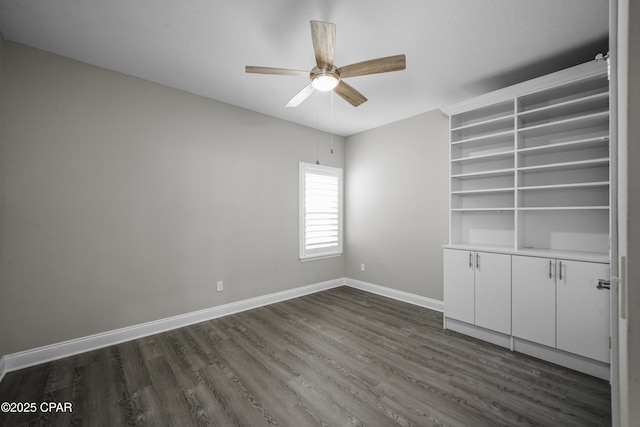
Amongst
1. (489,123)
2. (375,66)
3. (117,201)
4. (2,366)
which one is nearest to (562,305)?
(489,123)

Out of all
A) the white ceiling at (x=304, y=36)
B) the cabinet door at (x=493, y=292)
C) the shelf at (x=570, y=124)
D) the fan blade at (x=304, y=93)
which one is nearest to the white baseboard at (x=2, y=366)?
the white ceiling at (x=304, y=36)

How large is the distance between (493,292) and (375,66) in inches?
98.0

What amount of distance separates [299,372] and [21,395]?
2066 mm

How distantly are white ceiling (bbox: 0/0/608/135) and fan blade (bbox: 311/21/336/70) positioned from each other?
1.07 ft

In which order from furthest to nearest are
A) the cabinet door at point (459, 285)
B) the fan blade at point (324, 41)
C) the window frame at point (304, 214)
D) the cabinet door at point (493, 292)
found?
the window frame at point (304, 214) < the cabinet door at point (459, 285) < the cabinet door at point (493, 292) < the fan blade at point (324, 41)

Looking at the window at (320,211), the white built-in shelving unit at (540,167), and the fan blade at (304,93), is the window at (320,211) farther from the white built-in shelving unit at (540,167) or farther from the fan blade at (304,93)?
the white built-in shelving unit at (540,167)

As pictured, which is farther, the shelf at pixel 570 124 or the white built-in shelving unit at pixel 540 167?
the white built-in shelving unit at pixel 540 167

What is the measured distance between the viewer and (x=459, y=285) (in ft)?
Result: 9.75

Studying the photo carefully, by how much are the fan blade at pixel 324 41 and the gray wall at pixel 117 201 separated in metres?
2.03

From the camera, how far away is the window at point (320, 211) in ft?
14.3

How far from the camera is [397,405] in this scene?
185 cm

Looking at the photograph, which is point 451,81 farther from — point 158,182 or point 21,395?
point 21,395

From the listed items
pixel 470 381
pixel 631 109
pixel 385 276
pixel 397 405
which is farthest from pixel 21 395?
pixel 385 276

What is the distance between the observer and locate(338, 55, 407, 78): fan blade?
6.22ft
